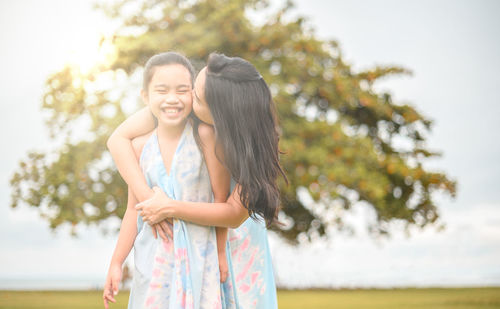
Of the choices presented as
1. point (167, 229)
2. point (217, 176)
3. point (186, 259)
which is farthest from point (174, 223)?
point (217, 176)

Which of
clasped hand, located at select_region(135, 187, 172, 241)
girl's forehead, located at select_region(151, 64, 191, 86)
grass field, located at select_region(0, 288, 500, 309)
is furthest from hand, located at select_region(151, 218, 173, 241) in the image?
grass field, located at select_region(0, 288, 500, 309)

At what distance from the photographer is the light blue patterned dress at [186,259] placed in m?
2.49

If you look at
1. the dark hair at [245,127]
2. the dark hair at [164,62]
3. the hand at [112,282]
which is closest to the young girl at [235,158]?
the dark hair at [245,127]

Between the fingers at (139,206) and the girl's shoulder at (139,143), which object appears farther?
the girl's shoulder at (139,143)

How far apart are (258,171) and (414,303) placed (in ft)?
25.0

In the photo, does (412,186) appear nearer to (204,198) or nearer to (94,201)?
(94,201)

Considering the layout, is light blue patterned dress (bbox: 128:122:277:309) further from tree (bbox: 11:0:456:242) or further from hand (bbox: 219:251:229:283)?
tree (bbox: 11:0:456:242)

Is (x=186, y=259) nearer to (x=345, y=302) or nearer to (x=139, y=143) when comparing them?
(x=139, y=143)

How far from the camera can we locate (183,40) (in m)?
9.81

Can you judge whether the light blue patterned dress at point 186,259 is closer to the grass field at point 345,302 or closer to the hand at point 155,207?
the hand at point 155,207

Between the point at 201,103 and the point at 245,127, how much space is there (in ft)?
0.79

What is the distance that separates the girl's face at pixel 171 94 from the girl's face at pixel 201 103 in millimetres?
53

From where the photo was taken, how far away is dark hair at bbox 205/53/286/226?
2502 mm

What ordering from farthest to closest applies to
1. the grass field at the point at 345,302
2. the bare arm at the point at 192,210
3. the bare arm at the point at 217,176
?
1. the grass field at the point at 345,302
2. the bare arm at the point at 217,176
3. the bare arm at the point at 192,210
